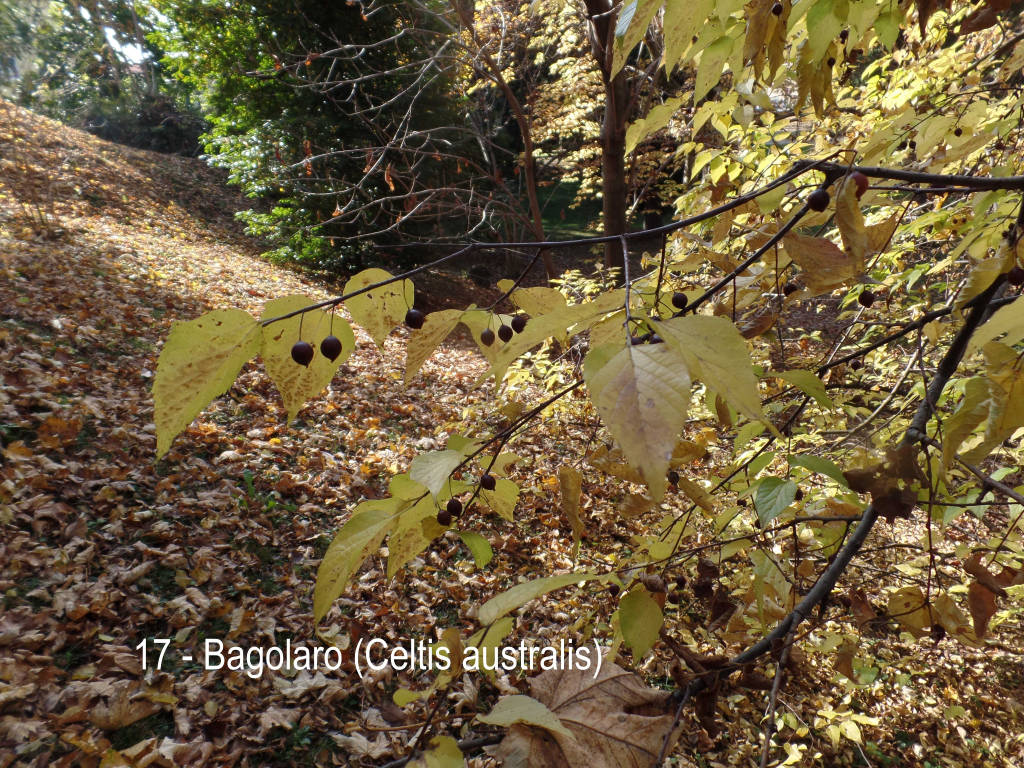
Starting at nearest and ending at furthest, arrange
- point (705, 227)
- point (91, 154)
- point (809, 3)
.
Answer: point (809, 3), point (705, 227), point (91, 154)

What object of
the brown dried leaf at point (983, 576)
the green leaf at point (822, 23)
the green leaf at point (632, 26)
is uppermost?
the green leaf at point (822, 23)

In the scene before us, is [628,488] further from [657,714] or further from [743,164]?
[657,714]

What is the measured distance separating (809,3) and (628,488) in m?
4.16

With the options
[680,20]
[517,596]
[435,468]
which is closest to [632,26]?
[680,20]

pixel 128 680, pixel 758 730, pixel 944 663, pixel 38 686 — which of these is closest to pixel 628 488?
pixel 758 730

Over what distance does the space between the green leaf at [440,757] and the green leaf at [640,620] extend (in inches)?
12.6

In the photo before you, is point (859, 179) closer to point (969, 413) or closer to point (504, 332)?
point (969, 413)

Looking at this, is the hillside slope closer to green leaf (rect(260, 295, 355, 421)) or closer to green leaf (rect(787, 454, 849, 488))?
green leaf (rect(260, 295, 355, 421))

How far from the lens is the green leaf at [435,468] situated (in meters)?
0.61

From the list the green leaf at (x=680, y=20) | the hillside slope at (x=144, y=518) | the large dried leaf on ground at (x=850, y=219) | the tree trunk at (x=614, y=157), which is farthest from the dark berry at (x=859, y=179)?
the tree trunk at (x=614, y=157)

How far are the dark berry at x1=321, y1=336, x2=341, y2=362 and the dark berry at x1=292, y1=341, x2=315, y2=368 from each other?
0.02 m

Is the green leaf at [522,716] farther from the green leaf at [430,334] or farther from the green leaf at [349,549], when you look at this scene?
the green leaf at [430,334]

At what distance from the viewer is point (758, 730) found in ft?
9.71

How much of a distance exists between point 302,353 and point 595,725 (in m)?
0.61
